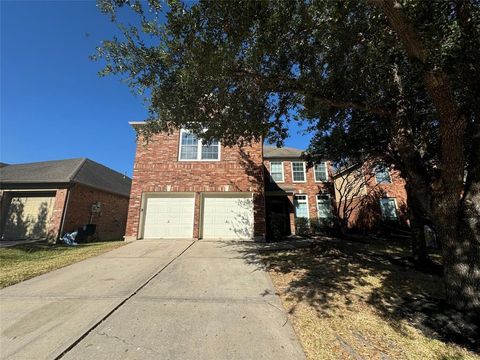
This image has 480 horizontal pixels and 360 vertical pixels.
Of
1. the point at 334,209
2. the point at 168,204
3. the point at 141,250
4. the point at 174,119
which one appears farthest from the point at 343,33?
the point at 334,209

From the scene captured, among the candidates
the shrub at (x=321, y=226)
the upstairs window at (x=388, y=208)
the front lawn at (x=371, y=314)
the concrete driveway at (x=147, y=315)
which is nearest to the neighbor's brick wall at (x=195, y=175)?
the concrete driveway at (x=147, y=315)

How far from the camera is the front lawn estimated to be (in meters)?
3.30

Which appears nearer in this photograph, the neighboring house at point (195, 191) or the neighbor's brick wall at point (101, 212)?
the neighboring house at point (195, 191)

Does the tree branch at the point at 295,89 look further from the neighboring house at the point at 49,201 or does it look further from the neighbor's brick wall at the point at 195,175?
the neighboring house at the point at 49,201

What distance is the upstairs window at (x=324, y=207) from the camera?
761 inches

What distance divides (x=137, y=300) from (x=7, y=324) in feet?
6.18

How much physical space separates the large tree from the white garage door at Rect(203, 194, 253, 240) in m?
5.16

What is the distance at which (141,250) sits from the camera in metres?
9.45

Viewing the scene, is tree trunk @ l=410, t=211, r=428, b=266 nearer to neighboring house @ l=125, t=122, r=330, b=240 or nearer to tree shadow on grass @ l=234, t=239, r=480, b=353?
tree shadow on grass @ l=234, t=239, r=480, b=353

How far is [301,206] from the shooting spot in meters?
19.6

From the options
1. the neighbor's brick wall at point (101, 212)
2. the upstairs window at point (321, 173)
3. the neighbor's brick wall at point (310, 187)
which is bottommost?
the neighbor's brick wall at point (101, 212)

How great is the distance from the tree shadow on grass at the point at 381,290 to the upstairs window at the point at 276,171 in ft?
39.7

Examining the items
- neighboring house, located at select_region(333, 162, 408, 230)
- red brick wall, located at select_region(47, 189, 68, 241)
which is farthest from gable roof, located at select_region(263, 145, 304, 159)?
red brick wall, located at select_region(47, 189, 68, 241)

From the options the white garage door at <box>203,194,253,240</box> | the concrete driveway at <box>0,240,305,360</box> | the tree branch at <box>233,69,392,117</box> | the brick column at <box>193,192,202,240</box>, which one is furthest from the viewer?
the white garage door at <box>203,194,253,240</box>
